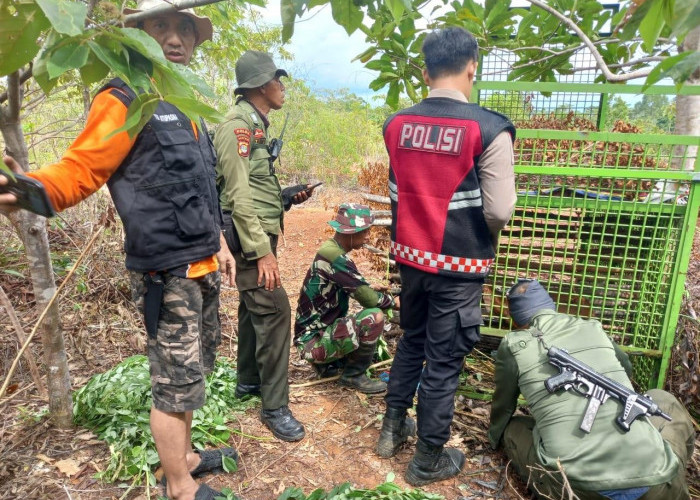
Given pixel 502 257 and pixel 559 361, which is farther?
pixel 502 257

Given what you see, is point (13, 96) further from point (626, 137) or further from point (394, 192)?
point (626, 137)

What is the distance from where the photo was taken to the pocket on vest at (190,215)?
185cm

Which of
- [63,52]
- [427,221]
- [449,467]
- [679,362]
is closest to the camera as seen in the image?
[63,52]

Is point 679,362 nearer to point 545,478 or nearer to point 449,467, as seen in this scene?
point 545,478

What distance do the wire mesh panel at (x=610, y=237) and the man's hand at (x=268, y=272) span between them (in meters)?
1.35

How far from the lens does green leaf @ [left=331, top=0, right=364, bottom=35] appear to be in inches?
49.9

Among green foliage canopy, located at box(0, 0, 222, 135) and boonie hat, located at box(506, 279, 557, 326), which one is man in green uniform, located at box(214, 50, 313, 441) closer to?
boonie hat, located at box(506, 279, 557, 326)

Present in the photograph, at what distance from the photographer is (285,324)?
276 cm

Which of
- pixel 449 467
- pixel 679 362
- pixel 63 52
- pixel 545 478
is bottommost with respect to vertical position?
pixel 449 467

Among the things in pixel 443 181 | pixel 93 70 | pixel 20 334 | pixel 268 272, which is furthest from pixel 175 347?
pixel 443 181

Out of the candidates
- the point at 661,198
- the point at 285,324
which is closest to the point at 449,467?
the point at 285,324

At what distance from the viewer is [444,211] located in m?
2.23

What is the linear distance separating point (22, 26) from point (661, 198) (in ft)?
9.48

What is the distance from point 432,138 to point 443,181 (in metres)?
0.21
